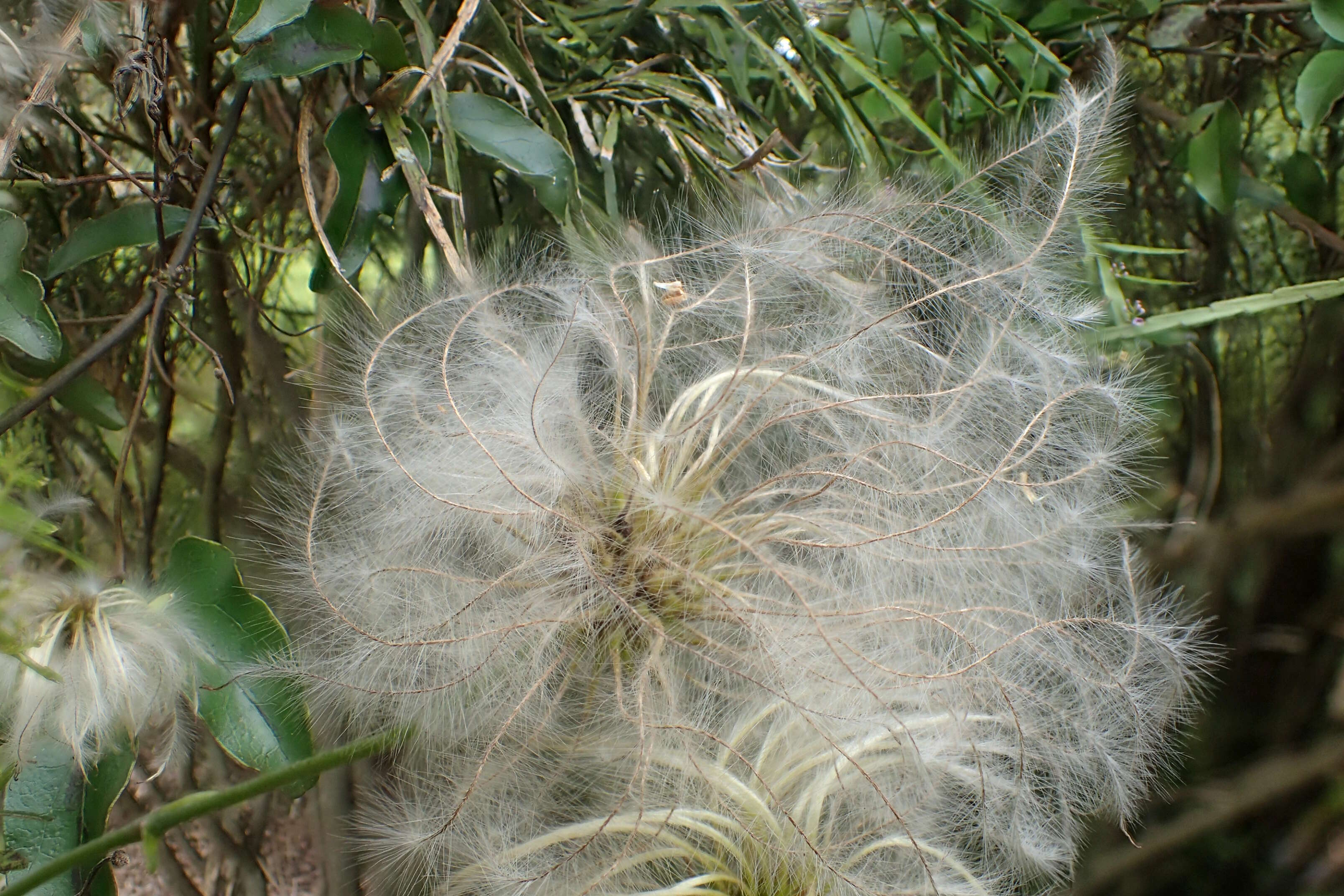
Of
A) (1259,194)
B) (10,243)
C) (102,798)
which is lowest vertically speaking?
(102,798)

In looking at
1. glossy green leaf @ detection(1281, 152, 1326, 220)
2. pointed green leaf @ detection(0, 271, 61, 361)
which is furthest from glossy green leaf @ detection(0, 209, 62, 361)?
glossy green leaf @ detection(1281, 152, 1326, 220)

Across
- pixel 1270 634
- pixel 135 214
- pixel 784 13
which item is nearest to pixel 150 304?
pixel 135 214

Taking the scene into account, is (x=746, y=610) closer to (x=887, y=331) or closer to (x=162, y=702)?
(x=887, y=331)

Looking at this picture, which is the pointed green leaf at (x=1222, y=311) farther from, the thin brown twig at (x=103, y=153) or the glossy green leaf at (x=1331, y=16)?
the thin brown twig at (x=103, y=153)

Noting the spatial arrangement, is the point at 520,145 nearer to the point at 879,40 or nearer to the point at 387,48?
the point at 387,48

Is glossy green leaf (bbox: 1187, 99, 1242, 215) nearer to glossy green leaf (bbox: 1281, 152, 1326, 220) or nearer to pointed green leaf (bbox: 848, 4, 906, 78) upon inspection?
glossy green leaf (bbox: 1281, 152, 1326, 220)

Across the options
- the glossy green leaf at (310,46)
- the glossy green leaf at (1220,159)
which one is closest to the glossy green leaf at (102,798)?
the glossy green leaf at (310,46)

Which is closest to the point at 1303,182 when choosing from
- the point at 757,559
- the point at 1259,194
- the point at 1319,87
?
the point at 1259,194
